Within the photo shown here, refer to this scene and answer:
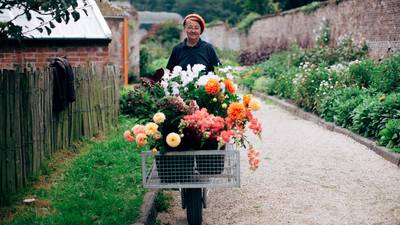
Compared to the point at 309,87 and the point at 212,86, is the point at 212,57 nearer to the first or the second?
the point at 212,86

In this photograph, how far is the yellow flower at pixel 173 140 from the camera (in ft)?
16.0

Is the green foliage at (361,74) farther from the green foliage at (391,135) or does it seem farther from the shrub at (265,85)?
the shrub at (265,85)

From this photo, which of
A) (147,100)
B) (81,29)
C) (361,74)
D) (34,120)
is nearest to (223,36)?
(361,74)

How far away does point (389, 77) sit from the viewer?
36.9 ft

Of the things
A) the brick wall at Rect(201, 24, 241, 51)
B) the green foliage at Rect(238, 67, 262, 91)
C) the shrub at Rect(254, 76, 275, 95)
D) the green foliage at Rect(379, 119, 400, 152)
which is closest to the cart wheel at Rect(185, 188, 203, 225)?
the green foliage at Rect(379, 119, 400, 152)

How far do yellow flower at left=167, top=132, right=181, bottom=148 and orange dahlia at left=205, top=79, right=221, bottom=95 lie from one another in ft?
1.87

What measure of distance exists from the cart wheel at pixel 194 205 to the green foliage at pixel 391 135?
422 centimetres

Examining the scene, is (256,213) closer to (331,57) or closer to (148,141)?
(148,141)

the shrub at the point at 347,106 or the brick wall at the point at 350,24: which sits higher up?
the brick wall at the point at 350,24

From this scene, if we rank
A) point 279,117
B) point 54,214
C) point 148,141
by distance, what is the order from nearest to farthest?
1. point 148,141
2. point 54,214
3. point 279,117

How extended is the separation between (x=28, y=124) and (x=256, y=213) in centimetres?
276

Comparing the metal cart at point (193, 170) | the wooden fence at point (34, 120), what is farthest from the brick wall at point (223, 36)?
A: the metal cart at point (193, 170)

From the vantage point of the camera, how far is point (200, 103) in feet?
17.7

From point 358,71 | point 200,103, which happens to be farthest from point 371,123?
point 200,103
